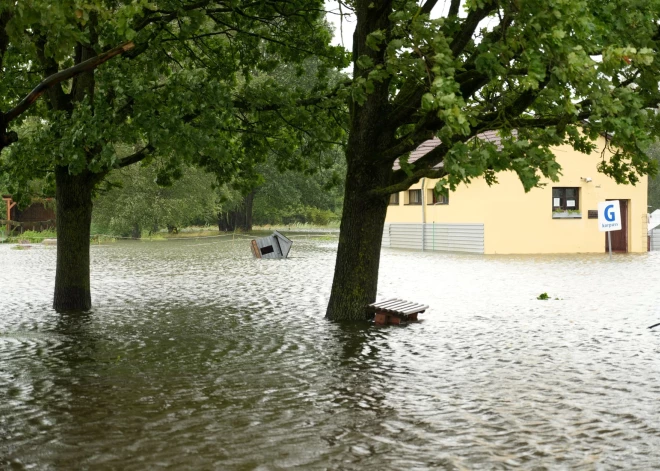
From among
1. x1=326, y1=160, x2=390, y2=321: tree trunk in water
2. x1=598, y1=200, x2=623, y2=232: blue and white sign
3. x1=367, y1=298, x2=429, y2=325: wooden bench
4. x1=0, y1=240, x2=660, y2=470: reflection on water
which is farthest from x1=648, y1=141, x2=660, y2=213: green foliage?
x1=326, y1=160, x2=390, y2=321: tree trunk in water

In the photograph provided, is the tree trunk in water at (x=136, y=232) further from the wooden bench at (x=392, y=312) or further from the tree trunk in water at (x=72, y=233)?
the wooden bench at (x=392, y=312)

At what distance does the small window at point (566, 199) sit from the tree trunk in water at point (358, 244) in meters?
27.1

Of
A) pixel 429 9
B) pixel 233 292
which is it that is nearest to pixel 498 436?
pixel 429 9

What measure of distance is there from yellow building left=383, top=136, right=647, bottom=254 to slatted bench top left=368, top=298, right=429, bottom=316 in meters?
23.8

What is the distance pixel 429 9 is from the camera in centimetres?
1498

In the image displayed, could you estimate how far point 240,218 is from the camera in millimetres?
74750

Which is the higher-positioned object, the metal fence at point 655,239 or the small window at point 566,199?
the small window at point 566,199

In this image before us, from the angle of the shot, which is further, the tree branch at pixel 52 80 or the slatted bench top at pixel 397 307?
the slatted bench top at pixel 397 307

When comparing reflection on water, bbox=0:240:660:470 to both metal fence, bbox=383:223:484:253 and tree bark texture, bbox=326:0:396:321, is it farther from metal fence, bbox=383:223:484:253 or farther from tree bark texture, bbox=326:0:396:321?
metal fence, bbox=383:223:484:253

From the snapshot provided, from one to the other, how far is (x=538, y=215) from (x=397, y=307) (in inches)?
1032

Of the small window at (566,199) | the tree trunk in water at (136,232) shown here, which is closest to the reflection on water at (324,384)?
the small window at (566,199)

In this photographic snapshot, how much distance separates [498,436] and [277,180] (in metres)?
68.0

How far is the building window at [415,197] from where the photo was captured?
150ft

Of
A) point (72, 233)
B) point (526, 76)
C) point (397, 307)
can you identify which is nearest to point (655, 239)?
point (397, 307)
